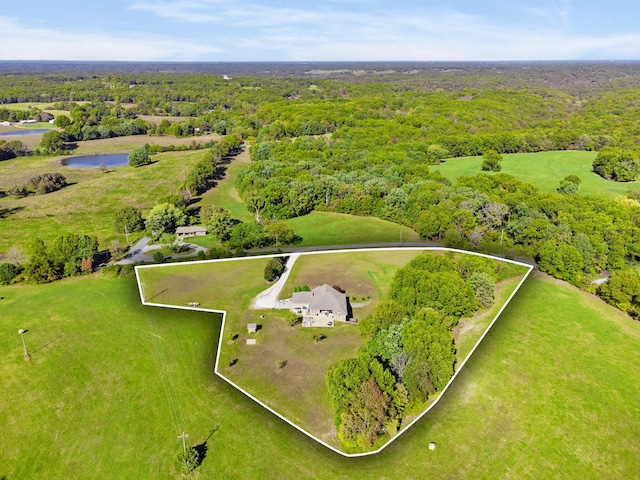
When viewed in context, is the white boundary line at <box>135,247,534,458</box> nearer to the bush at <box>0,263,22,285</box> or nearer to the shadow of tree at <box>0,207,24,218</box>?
the bush at <box>0,263,22,285</box>

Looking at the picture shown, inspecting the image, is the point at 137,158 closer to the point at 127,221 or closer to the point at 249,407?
the point at 127,221

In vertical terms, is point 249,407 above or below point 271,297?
below

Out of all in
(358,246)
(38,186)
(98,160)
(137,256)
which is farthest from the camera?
(98,160)

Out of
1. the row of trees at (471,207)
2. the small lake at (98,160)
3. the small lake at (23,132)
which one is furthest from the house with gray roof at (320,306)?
the small lake at (23,132)

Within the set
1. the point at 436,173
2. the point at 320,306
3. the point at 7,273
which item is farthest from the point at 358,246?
the point at 7,273

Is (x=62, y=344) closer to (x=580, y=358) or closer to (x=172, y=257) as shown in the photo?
(x=172, y=257)

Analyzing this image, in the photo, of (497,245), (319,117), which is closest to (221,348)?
(497,245)
